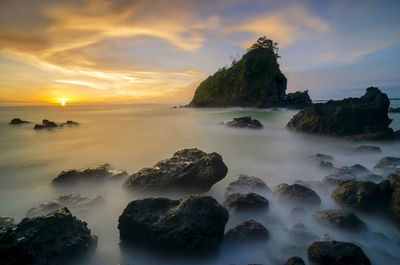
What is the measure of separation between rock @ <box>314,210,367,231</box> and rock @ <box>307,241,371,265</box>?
51.6 inches

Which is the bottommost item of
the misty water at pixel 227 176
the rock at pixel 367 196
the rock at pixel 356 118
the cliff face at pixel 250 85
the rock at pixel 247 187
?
the misty water at pixel 227 176

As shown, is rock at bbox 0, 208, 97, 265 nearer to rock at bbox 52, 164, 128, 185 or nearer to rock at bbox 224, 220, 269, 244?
rock at bbox 224, 220, 269, 244

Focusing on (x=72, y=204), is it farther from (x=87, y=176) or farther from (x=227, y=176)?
(x=227, y=176)

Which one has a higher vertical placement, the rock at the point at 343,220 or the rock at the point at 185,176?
the rock at the point at 185,176

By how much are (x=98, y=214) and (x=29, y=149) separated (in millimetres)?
13839

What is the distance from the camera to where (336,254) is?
4.78 meters

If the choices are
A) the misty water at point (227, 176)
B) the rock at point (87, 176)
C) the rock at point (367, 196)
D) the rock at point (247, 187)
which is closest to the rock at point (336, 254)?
the misty water at point (227, 176)

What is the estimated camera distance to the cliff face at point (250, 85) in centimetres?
6781

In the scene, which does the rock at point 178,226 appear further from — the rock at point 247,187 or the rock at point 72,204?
the rock at point 247,187

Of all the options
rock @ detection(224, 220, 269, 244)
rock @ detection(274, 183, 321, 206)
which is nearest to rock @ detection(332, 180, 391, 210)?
rock @ detection(274, 183, 321, 206)

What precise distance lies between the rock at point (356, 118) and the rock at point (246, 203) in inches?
534

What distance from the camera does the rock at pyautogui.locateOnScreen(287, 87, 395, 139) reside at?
60.1ft

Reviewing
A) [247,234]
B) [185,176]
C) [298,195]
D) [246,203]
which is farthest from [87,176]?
[298,195]

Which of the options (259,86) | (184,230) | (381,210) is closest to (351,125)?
(381,210)
